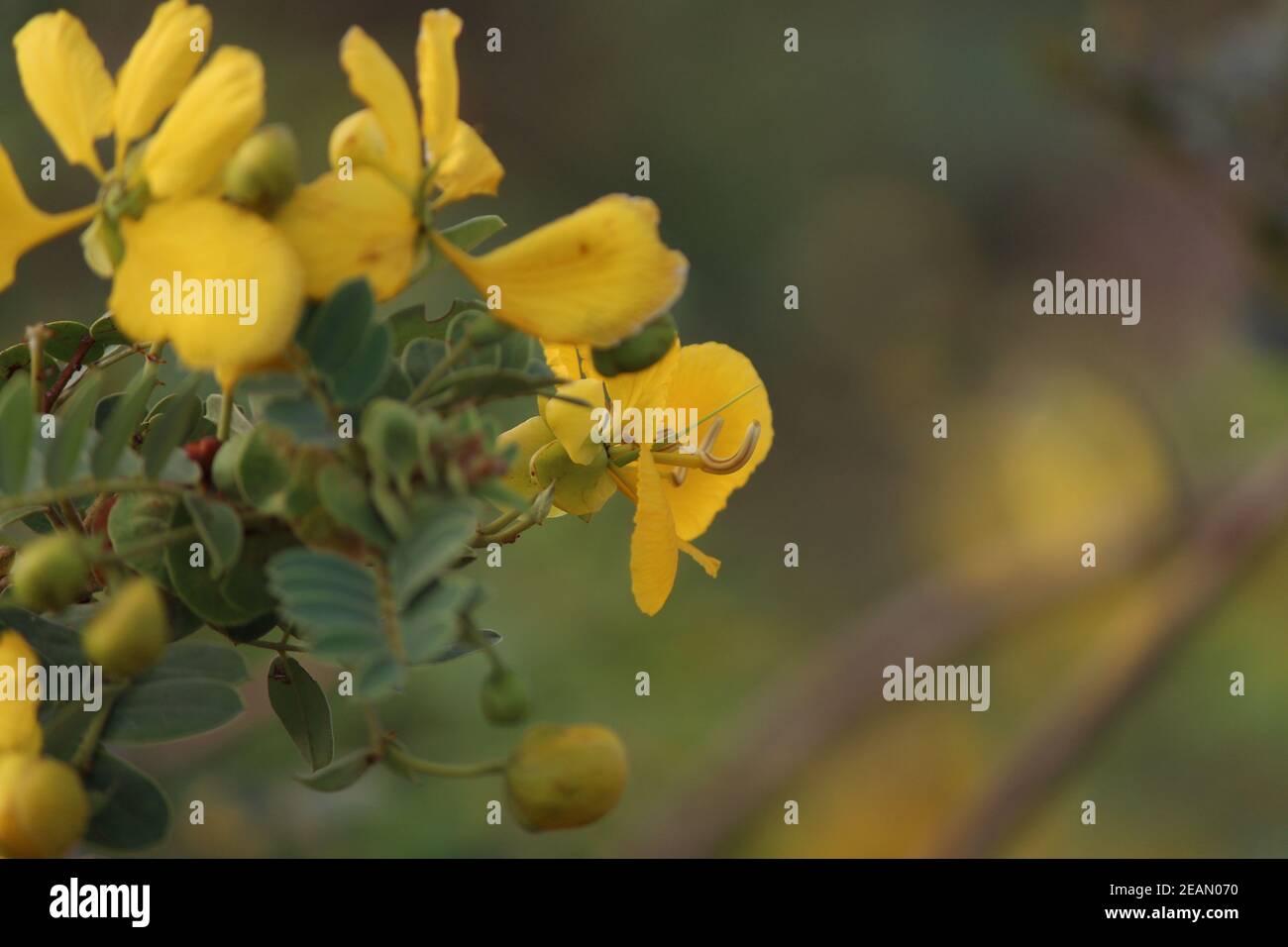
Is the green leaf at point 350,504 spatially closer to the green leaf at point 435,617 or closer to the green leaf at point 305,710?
the green leaf at point 435,617

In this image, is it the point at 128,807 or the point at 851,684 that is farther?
the point at 851,684

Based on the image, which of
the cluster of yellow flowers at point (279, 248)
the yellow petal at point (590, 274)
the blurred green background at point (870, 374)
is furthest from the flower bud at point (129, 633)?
the blurred green background at point (870, 374)

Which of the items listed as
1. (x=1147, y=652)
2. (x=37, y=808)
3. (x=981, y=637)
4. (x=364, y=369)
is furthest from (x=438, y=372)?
(x=981, y=637)

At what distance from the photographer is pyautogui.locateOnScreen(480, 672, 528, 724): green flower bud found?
0.31m

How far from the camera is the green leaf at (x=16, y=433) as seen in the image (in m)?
0.33

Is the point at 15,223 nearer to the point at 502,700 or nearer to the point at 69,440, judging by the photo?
the point at 69,440

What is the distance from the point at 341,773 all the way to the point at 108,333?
160 mm

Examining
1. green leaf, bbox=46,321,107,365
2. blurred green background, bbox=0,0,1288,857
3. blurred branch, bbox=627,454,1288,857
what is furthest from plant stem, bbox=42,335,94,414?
blurred green background, bbox=0,0,1288,857

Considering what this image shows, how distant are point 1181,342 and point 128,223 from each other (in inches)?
105

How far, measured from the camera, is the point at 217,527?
12.8 inches

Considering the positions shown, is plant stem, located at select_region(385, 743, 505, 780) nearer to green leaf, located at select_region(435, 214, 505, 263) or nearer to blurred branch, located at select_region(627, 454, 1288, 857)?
green leaf, located at select_region(435, 214, 505, 263)

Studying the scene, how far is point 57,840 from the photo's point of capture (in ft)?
1.03

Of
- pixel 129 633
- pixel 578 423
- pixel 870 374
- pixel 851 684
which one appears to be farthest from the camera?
pixel 870 374

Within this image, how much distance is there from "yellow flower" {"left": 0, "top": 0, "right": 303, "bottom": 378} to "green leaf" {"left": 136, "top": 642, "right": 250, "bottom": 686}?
0.09 meters
